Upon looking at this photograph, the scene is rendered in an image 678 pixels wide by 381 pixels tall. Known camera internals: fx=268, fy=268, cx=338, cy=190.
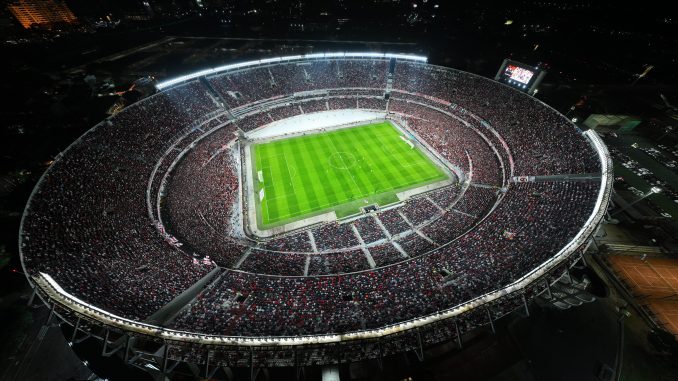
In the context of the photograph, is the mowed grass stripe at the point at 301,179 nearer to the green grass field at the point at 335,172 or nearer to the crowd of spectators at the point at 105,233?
the green grass field at the point at 335,172

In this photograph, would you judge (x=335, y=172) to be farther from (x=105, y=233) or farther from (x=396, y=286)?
(x=105, y=233)

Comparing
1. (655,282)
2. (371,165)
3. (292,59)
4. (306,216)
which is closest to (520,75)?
(371,165)

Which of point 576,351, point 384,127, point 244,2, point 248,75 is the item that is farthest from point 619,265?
point 244,2

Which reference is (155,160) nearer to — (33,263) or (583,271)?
(33,263)

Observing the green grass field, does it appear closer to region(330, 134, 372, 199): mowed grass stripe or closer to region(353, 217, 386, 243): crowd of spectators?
region(330, 134, 372, 199): mowed grass stripe

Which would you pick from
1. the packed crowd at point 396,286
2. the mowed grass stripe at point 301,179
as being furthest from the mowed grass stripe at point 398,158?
the packed crowd at point 396,286

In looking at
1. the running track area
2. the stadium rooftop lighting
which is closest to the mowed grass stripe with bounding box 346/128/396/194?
the stadium rooftop lighting
